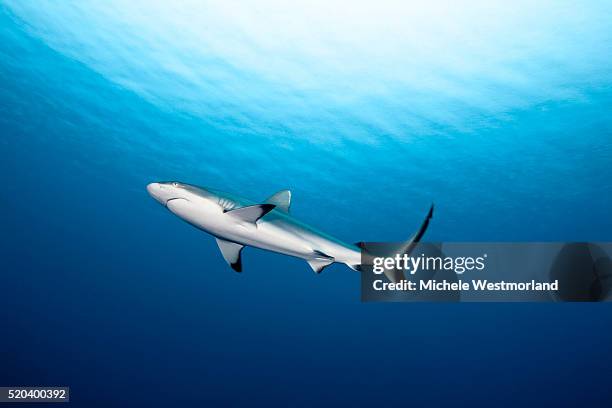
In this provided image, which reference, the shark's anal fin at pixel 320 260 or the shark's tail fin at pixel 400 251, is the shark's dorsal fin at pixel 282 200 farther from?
the shark's tail fin at pixel 400 251

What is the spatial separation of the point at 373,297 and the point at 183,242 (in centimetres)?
3301

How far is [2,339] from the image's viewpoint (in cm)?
4534

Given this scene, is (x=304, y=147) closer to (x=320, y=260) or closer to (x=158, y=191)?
(x=320, y=260)

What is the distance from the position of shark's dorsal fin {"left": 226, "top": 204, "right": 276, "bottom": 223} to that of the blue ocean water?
9948 mm

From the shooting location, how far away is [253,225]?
205 inches

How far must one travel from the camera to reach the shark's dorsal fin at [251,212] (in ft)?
15.5

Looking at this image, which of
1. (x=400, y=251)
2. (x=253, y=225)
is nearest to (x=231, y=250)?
(x=253, y=225)

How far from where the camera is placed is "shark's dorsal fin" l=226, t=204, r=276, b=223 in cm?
471

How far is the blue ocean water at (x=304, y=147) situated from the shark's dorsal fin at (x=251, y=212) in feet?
32.6

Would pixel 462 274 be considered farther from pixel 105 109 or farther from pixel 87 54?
pixel 105 109

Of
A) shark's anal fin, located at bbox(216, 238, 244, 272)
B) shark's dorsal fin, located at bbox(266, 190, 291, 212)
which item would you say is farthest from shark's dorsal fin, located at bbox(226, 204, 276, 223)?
shark's anal fin, located at bbox(216, 238, 244, 272)

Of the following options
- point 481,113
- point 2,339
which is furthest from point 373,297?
point 2,339

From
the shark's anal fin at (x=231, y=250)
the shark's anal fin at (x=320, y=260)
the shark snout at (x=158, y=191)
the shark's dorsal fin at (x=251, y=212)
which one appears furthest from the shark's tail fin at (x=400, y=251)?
the shark snout at (x=158, y=191)

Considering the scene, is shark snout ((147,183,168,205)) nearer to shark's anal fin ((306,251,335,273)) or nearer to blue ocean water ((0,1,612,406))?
shark's anal fin ((306,251,335,273))
